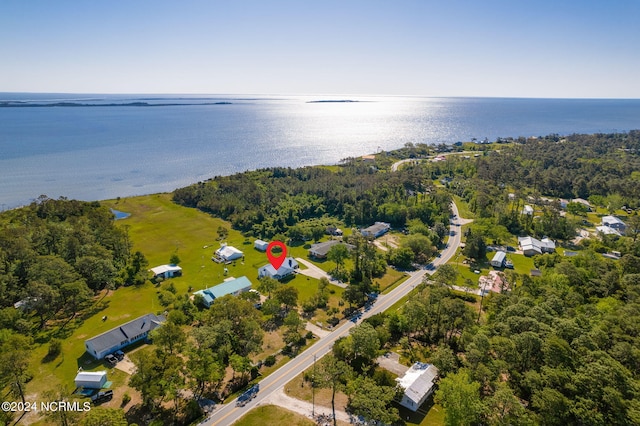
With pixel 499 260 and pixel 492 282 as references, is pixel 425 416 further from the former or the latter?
pixel 499 260

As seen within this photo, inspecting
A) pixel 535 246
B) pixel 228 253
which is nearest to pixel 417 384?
pixel 228 253

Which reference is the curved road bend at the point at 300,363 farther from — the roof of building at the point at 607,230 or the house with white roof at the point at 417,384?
the roof of building at the point at 607,230

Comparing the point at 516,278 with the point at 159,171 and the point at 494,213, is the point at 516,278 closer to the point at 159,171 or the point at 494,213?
the point at 494,213

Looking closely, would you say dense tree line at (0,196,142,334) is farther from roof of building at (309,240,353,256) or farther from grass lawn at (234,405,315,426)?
grass lawn at (234,405,315,426)

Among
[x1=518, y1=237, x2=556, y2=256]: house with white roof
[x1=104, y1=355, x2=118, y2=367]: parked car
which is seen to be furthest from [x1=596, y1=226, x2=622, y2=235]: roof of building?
[x1=104, y1=355, x2=118, y2=367]: parked car

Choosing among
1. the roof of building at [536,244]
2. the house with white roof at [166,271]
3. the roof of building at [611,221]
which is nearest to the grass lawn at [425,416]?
the house with white roof at [166,271]
